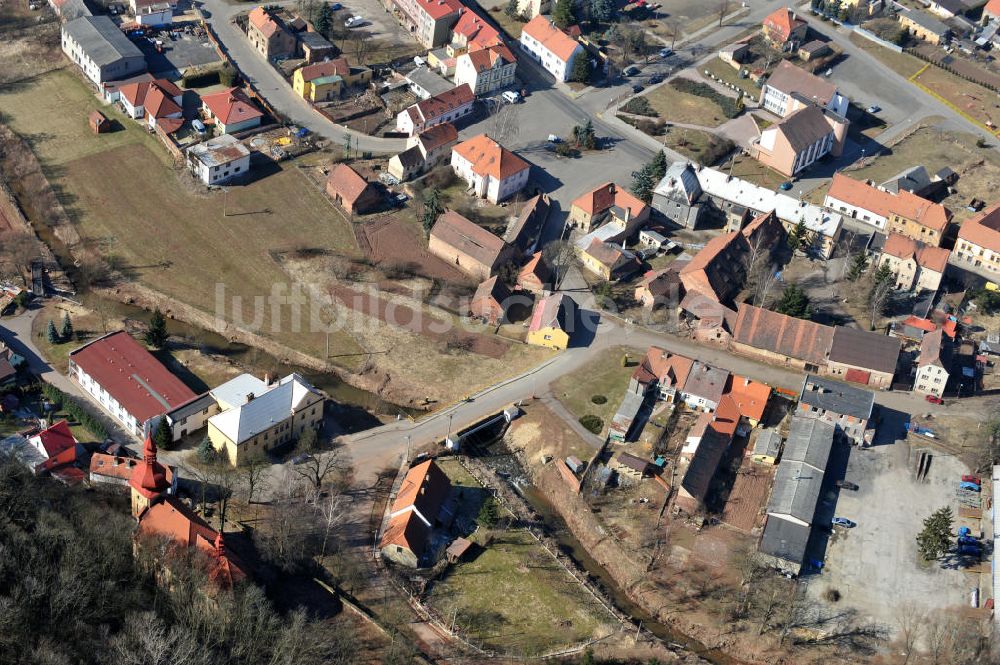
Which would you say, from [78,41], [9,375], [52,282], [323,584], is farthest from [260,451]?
[78,41]

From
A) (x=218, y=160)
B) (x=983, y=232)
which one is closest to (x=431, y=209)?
(x=218, y=160)

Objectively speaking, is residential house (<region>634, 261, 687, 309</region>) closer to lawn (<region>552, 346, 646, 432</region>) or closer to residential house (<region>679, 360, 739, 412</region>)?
lawn (<region>552, 346, 646, 432</region>)

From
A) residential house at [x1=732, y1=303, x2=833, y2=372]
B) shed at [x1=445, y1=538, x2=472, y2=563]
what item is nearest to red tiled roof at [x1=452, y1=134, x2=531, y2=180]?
residential house at [x1=732, y1=303, x2=833, y2=372]

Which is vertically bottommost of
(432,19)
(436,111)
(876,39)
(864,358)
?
(864,358)

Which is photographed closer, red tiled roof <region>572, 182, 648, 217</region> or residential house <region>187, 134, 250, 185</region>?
red tiled roof <region>572, 182, 648, 217</region>

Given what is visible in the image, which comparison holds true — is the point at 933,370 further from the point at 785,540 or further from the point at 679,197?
the point at 679,197

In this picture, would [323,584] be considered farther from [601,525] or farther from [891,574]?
[891,574]
